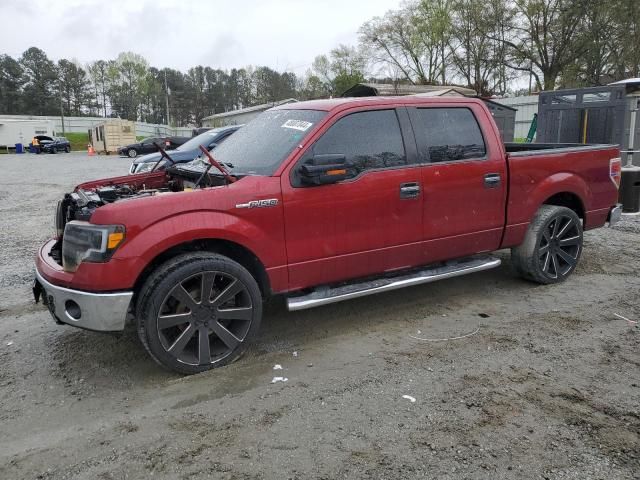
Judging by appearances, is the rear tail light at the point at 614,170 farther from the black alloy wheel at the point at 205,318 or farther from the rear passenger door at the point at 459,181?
the black alloy wheel at the point at 205,318

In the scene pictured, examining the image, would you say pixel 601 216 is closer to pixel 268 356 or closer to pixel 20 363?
pixel 268 356

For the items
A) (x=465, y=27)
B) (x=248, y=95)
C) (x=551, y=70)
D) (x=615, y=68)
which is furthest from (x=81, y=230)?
(x=248, y=95)

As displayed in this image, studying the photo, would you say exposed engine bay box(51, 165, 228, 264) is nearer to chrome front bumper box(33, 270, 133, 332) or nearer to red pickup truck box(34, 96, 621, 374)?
red pickup truck box(34, 96, 621, 374)

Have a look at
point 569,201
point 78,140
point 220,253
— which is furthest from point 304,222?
point 78,140

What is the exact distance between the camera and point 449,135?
4.73 meters

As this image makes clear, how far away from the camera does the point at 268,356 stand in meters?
3.99

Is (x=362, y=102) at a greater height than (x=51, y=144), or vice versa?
(x=51, y=144)

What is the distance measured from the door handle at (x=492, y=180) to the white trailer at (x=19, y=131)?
50.6 meters

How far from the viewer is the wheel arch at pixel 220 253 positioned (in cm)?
363

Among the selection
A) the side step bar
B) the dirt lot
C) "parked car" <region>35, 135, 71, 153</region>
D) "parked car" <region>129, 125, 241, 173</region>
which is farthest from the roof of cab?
"parked car" <region>35, 135, 71, 153</region>

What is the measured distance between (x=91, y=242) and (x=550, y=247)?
4.35m

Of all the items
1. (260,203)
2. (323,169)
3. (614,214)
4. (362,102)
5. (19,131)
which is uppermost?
(19,131)

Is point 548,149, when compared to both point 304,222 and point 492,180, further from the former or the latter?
point 304,222

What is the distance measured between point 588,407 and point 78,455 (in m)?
2.94
